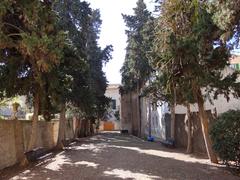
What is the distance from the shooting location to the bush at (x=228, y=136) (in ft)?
41.5

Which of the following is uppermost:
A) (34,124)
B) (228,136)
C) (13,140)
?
(34,124)

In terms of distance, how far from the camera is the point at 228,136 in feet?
42.1

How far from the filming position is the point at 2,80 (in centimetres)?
1722

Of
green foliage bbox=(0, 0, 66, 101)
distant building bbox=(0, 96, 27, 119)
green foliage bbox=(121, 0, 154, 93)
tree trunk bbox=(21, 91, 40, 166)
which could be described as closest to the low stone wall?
tree trunk bbox=(21, 91, 40, 166)

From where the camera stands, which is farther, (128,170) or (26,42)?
(128,170)

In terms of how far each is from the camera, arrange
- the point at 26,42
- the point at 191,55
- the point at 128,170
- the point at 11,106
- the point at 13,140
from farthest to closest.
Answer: the point at 11,106, the point at 13,140, the point at 191,55, the point at 128,170, the point at 26,42

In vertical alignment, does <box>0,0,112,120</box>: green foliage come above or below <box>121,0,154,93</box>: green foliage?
below

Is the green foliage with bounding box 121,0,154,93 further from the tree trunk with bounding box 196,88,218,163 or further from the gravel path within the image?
the gravel path

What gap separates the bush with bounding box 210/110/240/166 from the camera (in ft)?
41.5

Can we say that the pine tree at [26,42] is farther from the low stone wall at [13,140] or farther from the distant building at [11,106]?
the distant building at [11,106]

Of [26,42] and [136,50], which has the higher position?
[136,50]

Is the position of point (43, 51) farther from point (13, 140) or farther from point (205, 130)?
point (205, 130)

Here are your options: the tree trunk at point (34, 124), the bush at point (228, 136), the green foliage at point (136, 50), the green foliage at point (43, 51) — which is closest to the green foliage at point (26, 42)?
the green foliage at point (43, 51)

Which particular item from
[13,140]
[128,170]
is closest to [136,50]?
[13,140]
